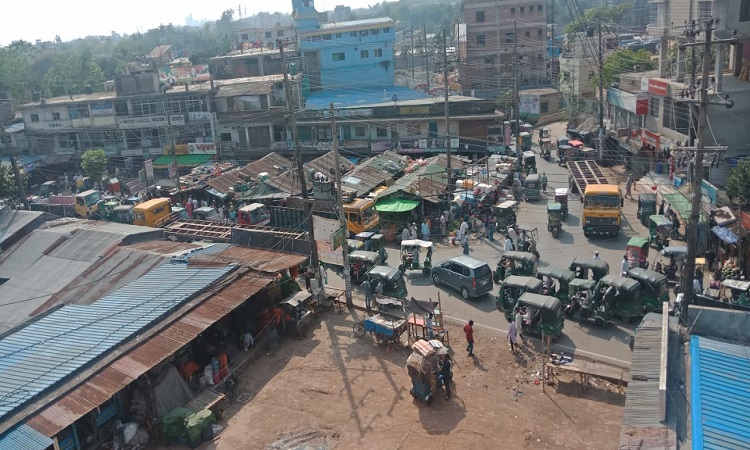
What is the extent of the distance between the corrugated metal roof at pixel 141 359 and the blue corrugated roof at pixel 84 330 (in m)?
0.63

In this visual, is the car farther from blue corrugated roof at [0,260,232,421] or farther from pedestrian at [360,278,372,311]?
→ blue corrugated roof at [0,260,232,421]

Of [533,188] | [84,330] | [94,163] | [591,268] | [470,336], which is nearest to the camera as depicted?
[84,330]

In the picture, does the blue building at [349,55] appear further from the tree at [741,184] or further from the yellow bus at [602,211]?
the tree at [741,184]

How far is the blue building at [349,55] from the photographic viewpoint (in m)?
59.6

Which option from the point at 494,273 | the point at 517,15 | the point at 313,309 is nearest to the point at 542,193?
the point at 494,273

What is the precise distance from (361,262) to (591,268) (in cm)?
832

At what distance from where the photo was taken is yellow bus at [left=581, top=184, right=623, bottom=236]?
25.5 m

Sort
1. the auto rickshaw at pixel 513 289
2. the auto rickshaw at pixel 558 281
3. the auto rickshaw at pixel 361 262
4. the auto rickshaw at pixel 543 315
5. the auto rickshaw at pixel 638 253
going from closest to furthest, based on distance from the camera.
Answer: the auto rickshaw at pixel 543 315 < the auto rickshaw at pixel 513 289 < the auto rickshaw at pixel 558 281 < the auto rickshaw at pixel 638 253 < the auto rickshaw at pixel 361 262

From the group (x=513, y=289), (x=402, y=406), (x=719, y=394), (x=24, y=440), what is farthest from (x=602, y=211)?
(x=24, y=440)

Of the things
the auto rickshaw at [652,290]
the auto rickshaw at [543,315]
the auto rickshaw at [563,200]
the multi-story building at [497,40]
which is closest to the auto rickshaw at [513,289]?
the auto rickshaw at [543,315]

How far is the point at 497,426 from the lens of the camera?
13.6m

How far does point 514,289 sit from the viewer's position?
62.4ft

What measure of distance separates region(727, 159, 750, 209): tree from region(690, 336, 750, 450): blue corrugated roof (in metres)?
12.4

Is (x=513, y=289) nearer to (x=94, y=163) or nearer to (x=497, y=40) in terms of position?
(x=94, y=163)
